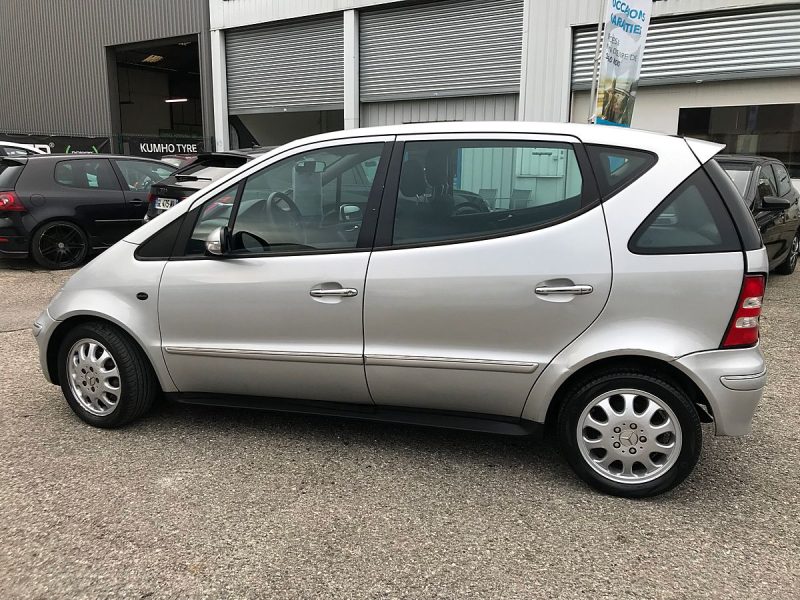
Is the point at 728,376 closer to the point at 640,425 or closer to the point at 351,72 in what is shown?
the point at 640,425

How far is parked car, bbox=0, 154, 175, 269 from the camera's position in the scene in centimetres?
852

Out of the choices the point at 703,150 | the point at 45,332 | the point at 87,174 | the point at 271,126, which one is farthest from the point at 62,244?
the point at 271,126

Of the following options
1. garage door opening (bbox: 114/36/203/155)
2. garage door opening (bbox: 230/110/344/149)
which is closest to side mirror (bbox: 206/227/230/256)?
garage door opening (bbox: 230/110/344/149)

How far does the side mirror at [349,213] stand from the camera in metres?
3.20

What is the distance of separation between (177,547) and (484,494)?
53.1 inches

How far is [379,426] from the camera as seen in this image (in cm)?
376

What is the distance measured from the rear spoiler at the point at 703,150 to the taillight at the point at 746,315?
22.2 inches

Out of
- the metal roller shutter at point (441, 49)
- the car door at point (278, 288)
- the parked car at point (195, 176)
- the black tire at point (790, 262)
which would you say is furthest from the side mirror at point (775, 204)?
the metal roller shutter at point (441, 49)

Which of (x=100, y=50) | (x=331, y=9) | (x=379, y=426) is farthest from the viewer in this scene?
(x=100, y=50)

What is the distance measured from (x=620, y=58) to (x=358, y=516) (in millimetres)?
6070

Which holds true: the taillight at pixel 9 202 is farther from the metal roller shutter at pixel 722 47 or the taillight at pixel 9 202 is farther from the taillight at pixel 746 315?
the metal roller shutter at pixel 722 47

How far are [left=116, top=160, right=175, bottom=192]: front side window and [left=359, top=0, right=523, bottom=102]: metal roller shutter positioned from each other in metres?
6.47

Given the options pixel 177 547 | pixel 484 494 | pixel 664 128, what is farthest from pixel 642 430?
pixel 664 128

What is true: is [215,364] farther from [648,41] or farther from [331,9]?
[331,9]
